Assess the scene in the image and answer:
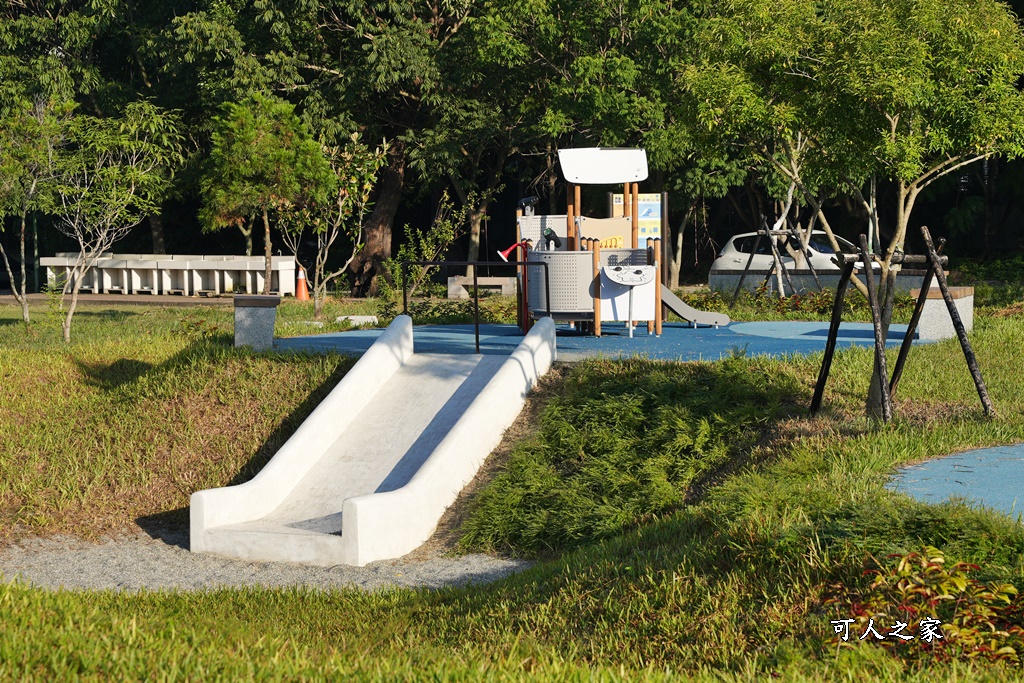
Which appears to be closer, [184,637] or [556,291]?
[184,637]

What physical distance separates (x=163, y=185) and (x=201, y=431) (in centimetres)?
2162

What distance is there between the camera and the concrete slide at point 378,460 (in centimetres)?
949

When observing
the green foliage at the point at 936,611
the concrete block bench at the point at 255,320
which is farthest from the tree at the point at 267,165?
the green foliage at the point at 936,611

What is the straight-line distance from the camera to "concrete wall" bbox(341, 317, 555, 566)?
9.29m

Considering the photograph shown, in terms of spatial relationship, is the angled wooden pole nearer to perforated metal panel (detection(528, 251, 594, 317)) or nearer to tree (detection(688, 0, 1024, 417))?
perforated metal panel (detection(528, 251, 594, 317))

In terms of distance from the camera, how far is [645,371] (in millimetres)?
11977

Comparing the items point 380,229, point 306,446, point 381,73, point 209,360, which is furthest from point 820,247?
point 306,446

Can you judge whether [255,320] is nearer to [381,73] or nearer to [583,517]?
[583,517]

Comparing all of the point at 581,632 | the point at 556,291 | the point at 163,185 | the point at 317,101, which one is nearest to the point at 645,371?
the point at 556,291

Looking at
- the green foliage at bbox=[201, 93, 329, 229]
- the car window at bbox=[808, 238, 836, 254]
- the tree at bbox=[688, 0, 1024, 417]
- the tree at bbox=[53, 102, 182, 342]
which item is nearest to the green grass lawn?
the tree at bbox=[688, 0, 1024, 417]

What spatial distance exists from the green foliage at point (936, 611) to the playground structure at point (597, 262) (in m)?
9.00

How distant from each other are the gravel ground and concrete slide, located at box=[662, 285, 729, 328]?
7.63 metres

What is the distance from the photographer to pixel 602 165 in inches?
624

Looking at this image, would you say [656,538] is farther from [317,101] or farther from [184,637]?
[317,101]
